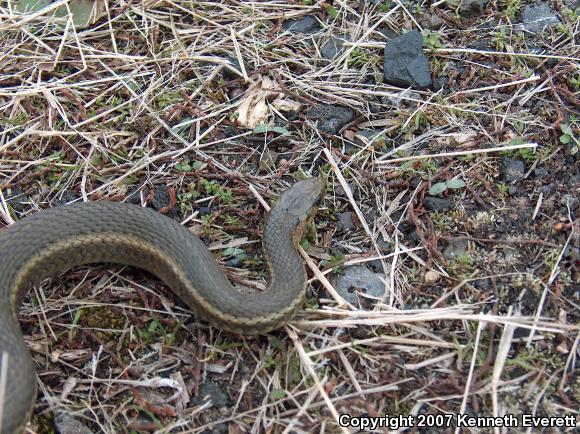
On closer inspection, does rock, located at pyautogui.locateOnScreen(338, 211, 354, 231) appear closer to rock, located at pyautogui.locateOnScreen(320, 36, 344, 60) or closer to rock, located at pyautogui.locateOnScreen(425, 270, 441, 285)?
rock, located at pyautogui.locateOnScreen(425, 270, 441, 285)

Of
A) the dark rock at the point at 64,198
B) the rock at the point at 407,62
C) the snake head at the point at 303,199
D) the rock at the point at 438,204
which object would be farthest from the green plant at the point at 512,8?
the dark rock at the point at 64,198

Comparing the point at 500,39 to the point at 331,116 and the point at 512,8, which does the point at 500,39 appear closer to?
the point at 512,8

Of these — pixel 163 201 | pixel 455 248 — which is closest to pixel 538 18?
pixel 455 248

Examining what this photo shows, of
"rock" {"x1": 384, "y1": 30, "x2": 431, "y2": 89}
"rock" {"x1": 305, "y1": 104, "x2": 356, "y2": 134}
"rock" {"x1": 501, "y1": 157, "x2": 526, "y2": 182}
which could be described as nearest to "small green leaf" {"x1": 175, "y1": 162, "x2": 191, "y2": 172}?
"rock" {"x1": 305, "y1": 104, "x2": 356, "y2": 134}

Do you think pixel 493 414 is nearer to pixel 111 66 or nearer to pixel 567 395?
pixel 567 395

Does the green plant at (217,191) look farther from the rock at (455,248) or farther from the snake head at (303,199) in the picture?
the rock at (455,248)

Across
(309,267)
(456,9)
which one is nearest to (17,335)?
(309,267)
